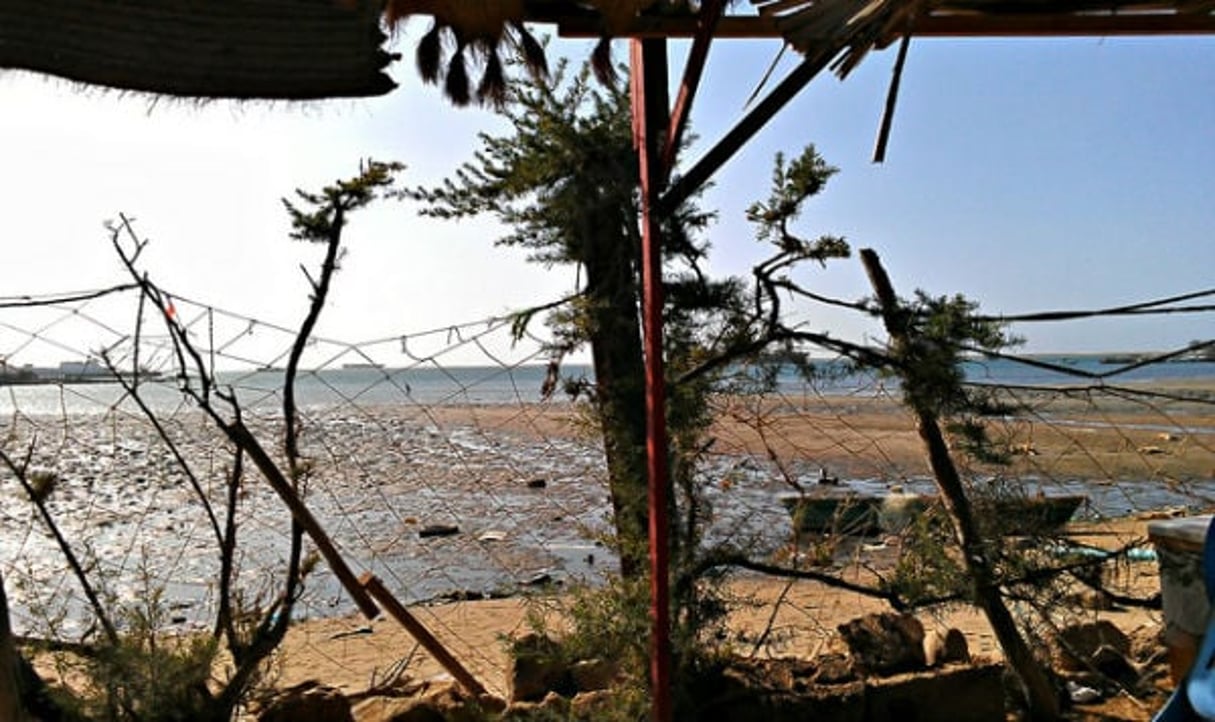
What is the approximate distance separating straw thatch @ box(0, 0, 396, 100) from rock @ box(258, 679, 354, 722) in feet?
7.34

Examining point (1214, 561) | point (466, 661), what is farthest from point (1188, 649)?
point (466, 661)

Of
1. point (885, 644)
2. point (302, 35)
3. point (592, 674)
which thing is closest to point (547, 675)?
point (592, 674)

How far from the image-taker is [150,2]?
74.1 inches

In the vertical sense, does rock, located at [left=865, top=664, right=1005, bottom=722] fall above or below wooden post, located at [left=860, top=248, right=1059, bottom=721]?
below

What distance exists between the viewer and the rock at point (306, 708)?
3.41 metres

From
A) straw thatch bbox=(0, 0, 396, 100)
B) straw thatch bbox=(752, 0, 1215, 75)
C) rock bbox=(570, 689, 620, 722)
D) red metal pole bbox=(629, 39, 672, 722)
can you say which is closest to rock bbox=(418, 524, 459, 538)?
rock bbox=(570, 689, 620, 722)

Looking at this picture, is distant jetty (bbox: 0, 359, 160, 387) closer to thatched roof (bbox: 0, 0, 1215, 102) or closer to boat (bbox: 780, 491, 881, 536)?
thatched roof (bbox: 0, 0, 1215, 102)

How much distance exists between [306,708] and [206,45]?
92.8 inches

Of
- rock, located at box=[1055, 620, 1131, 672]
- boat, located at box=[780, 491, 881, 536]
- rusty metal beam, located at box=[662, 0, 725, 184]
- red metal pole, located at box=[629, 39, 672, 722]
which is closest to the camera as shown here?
rusty metal beam, located at box=[662, 0, 725, 184]

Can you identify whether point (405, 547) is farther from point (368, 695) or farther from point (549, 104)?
point (549, 104)

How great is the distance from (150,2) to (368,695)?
112 inches

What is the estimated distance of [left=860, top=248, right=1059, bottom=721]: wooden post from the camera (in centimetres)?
346

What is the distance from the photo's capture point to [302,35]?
202 cm

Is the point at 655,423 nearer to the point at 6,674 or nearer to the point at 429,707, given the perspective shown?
the point at 429,707
